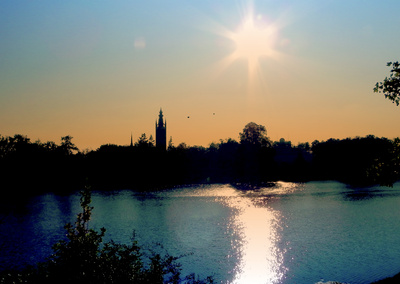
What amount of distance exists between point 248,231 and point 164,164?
89.9 meters

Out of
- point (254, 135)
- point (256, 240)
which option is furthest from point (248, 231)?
point (254, 135)

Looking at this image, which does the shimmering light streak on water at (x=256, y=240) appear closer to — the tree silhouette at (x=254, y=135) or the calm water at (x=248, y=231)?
the calm water at (x=248, y=231)

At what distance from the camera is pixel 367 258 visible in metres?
32.9

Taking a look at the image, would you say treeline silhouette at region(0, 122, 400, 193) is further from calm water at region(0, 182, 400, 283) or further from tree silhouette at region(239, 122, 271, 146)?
calm water at region(0, 182, 400, 283)

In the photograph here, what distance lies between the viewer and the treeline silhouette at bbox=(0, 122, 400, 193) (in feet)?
404

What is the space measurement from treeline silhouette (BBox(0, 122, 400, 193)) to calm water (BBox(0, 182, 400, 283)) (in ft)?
136

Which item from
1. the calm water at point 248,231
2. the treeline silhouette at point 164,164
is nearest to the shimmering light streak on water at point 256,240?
the calm water at point 248,231

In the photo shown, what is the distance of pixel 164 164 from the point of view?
135750 mm

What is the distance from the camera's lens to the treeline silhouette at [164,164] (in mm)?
123188

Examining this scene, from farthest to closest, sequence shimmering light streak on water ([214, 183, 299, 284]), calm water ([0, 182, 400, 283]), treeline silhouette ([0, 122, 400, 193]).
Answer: treeline silhouette ([0, 122, 400, 193]), calm water ([0, 182, 400, 283]), shimmering light streak on water ([214, 183, 299, 284])

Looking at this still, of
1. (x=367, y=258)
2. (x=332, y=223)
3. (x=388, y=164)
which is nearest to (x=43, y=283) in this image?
(x=388, y=164)

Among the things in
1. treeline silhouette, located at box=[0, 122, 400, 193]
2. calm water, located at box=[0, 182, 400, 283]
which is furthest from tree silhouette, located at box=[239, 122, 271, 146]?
calm water, located at box=[0, 182, 400, 283]

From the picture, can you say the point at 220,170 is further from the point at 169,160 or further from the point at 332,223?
the point at 332,223

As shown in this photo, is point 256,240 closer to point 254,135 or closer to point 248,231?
point 248,231
